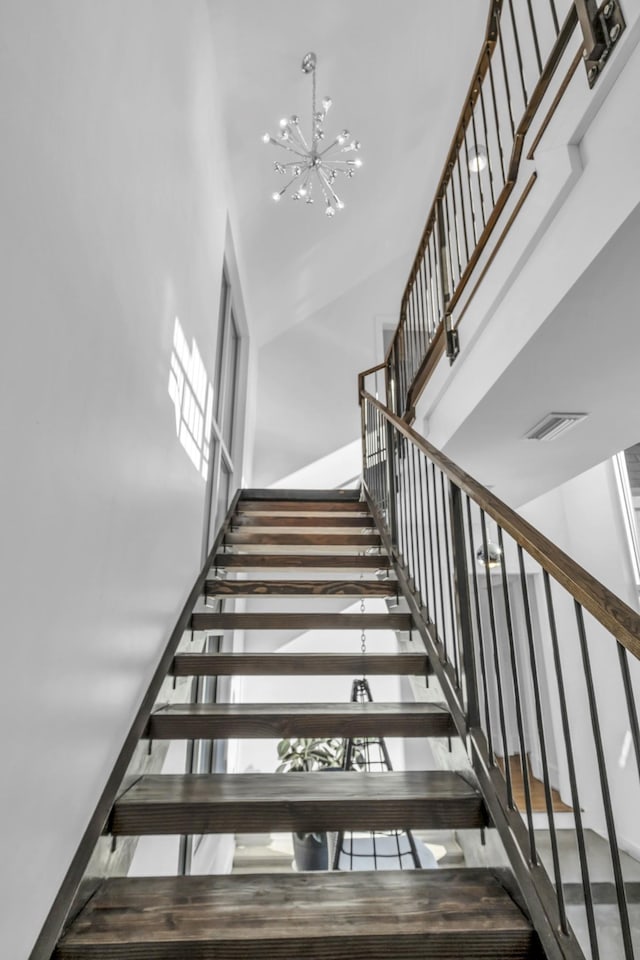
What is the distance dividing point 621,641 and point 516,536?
42cm

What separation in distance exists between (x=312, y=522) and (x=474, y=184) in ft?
11.3

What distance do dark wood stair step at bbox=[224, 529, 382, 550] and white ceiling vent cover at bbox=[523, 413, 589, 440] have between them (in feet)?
3.66

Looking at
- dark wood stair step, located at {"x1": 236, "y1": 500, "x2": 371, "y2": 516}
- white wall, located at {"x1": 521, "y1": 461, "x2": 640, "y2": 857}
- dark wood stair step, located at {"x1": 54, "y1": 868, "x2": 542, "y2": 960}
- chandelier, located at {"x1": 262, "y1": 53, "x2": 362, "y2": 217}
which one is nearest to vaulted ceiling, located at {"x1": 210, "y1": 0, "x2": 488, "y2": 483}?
chandelier, located at {"x1": 262, "y1": 53, "x2": 362, "y2": 217}

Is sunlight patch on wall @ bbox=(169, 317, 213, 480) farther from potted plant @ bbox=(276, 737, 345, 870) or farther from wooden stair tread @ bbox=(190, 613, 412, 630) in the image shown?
potted plant @ bbox=(276, 737, 345, 870)

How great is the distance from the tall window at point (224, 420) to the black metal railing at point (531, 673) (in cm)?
115

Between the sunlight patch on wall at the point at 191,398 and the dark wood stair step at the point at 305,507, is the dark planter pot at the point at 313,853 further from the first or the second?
the sunlight patch on wall at the point at 191,398

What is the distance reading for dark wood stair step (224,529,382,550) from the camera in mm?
3414

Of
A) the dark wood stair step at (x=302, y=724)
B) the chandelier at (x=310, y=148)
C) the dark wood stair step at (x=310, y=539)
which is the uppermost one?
the chandelier at (x=310, y=148)

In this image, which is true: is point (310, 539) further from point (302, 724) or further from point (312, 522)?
point (302, 724)

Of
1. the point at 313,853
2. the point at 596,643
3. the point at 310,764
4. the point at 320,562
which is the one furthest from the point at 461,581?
the point at 596,643

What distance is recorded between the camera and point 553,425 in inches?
111

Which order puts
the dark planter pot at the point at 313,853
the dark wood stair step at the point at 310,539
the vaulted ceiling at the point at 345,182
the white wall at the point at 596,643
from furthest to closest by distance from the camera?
the white wall at the point at 596,643
the dark planter pot at the point at 313,853
the vaulted ceiling at the point at 345,182
the dark wood stair step at the point at 310,539

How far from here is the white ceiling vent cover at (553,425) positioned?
107 inches

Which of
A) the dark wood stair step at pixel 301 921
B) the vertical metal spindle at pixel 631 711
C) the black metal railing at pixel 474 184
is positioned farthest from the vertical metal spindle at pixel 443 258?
the dark wood stair step at pixel 301 921
